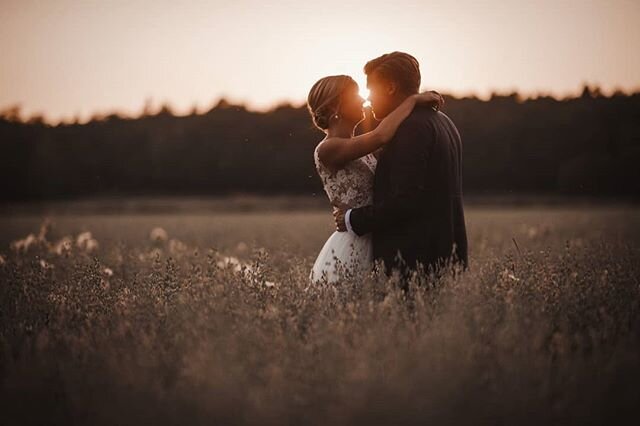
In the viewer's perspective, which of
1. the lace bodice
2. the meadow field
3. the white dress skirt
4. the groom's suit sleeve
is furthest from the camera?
the lace bodice

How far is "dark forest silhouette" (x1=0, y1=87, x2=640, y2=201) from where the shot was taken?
37.9 meters

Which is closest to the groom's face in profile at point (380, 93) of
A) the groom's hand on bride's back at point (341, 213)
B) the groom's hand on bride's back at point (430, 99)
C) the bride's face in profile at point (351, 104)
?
the bride's face in profile at point (351, 104)

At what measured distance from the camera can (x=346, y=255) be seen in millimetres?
5832

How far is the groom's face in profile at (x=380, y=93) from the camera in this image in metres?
5.62

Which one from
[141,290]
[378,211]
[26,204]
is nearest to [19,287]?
[141,290]

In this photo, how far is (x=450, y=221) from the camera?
5672 millimetres

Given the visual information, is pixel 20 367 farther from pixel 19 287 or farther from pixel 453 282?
pixel 453 282

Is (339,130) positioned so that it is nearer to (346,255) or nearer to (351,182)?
(351,182)

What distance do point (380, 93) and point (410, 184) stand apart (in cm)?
81

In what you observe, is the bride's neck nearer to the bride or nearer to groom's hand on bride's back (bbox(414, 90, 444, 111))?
the bride

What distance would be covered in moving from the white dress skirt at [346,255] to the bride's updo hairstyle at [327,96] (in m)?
0.97

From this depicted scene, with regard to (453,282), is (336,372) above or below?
below

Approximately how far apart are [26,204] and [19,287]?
47502mm

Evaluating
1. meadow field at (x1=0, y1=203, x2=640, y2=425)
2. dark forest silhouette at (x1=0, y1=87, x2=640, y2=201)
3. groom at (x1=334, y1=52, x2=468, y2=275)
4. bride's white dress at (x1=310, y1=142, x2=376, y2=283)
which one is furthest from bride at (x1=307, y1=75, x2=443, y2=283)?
dark forest silhouette at (x1=0, y1=87, x2=640, y2=201)
